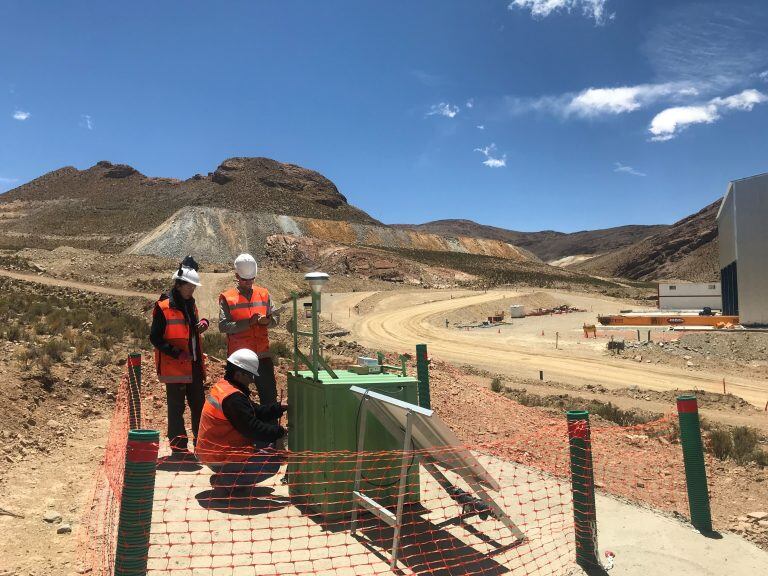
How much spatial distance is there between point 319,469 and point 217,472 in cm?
103

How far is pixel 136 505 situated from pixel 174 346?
3401mm

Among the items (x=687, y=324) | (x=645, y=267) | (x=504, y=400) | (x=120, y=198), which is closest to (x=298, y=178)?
(x=120, y=198)

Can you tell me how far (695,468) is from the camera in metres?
4.75

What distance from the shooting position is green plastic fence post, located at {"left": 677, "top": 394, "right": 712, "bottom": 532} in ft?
15.6

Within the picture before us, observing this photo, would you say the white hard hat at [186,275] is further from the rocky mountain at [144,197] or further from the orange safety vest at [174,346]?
the rocky mountain at [144,197]

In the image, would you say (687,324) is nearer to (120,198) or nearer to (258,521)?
(258,521)

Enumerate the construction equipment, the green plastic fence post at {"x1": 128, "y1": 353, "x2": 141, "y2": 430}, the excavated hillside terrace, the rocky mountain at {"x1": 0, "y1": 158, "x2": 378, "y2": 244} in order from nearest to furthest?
1. the green plastic fence post at {"x1": 128, "y1": 353, "x2": 141, "y2": 430}
2. the construction equipment
3. the excavated hillside terrace
4. the rocky mountain at {"x1": 0, "y1": 158, "x2": 378, "y2": 244}

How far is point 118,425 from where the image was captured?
685 centimetres

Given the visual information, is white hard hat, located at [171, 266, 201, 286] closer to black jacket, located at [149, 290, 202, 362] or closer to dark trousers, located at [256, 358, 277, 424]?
black jacket, located at [149, 290, 202, 362]

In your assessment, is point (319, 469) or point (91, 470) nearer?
point (319, 469)

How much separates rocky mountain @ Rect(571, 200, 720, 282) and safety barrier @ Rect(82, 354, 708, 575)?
354 ft

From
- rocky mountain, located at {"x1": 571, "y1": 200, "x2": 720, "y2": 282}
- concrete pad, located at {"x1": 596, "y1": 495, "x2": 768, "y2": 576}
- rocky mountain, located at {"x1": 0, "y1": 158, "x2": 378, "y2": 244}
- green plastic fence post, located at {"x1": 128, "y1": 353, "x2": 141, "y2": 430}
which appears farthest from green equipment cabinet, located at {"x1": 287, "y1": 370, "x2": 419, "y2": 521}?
rocky mountain, located at {"x1": 571, "y1": 200, "x2": 720, "y2": 282}

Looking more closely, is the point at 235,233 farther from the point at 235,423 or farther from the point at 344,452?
the point at 344,452

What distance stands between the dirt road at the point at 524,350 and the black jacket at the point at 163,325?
45.4 feet
